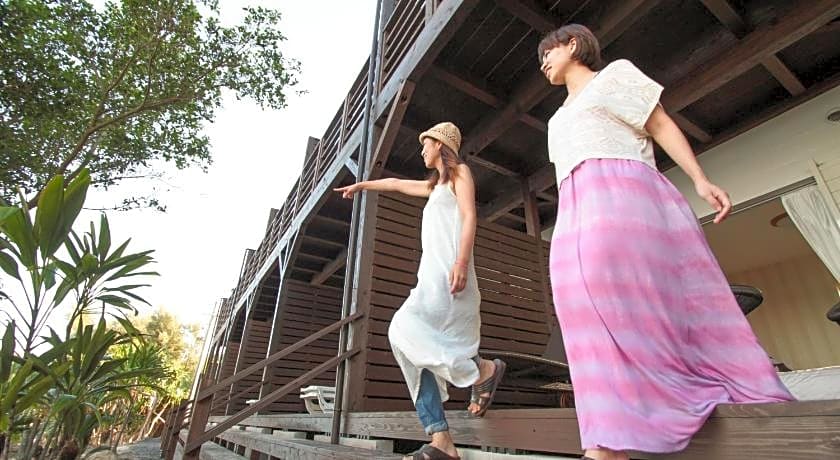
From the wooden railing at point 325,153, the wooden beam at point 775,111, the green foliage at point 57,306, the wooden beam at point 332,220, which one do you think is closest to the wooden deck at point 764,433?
the green foliage at point 57,306

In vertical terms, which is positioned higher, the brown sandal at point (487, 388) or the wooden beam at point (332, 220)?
the wooden beam at point (332, 220)

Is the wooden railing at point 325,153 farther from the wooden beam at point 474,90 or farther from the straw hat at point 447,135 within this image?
the straw hat at point 447,135

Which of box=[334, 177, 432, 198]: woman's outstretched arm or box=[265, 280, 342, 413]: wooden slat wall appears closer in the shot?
box=[334, 177, 432, 198]: woman's outstretched arm

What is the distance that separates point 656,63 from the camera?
3.86 metres

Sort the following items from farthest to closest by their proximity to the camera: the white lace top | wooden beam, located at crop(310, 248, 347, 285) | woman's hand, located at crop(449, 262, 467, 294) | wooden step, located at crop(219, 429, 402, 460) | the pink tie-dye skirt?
1. wooden beam, located at crop(310, 248, 347, 285)
2. wooden step, located at crop(219, 429, 402, 460)
3. woman's hand, located at crop(449, 262, 467, 294)
4. the white lace top
5. the pink tie-dye skirt

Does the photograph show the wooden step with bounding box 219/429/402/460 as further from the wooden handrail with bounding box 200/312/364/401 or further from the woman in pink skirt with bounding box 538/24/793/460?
the woman in pink skirt with bounding box 538/24/793/460

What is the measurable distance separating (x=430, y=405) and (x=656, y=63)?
13.0 ft

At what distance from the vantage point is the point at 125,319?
2672 mm

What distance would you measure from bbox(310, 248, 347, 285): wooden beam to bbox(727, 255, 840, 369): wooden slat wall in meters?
7.27

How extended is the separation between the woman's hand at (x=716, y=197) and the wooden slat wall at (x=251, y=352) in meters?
10.3

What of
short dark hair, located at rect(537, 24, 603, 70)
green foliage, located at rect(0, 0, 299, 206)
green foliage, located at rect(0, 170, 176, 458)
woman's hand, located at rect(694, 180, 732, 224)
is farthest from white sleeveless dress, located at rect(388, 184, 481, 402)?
green foliage, located at rect(0, 0, 299, 206)

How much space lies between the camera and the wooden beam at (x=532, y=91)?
3.05m

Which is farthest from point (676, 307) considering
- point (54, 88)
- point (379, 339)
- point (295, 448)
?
point (54, 88)

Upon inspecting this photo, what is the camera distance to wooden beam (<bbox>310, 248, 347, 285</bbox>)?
816 centimetres
